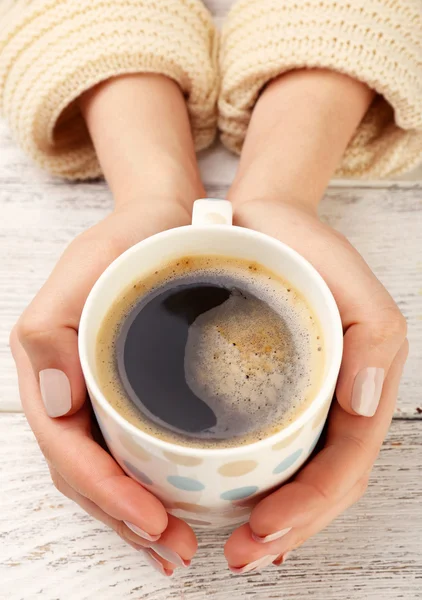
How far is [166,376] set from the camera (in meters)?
0.43

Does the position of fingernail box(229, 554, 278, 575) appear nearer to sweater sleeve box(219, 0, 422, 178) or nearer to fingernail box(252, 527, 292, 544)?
fingernail box(252, 527, 292, 544)

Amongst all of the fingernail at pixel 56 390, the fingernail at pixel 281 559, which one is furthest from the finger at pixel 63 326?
the fingernail at pixel 281 559

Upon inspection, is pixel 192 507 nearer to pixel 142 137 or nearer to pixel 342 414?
pixel 342 414

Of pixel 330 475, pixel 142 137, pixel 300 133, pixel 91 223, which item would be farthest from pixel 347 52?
pixel 330 475

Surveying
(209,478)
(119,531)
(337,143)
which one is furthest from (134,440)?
(337,143)

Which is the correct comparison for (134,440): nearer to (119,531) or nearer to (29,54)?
(119,531)

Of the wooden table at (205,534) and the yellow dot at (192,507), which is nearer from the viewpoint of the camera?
the yellow dot at (192,507)

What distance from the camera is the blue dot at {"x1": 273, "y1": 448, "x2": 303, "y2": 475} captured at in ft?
1.28

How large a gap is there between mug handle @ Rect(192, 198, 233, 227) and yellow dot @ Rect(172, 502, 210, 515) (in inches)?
8.2

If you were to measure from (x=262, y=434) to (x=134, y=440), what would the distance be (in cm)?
9

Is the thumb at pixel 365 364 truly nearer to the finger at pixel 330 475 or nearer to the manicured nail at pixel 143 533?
the finger at pixel 330 475

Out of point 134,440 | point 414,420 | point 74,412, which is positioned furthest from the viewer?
point 414,420

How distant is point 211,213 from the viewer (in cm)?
48

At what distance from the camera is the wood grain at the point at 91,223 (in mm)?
685
